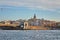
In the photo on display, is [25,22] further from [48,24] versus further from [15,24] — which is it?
[48,24]

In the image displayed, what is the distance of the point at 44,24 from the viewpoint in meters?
32.1

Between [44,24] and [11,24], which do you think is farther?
[44,24]

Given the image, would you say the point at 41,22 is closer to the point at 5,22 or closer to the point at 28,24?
the point at 28,24

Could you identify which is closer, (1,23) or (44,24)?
(1,23)

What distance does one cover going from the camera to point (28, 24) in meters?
30.0

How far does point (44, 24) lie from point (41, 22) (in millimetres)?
1568

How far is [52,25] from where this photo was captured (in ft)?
105

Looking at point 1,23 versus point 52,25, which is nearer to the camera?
point 1,23

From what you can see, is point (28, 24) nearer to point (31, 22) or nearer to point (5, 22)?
point (31, 22)

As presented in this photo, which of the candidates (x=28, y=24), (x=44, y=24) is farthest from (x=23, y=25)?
(x=44, y=24)

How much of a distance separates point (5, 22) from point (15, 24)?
133 centimetres

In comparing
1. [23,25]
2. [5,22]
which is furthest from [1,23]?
[23,25]

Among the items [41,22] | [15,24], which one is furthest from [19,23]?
[41,22]

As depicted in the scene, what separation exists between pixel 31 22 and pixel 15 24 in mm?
1837
